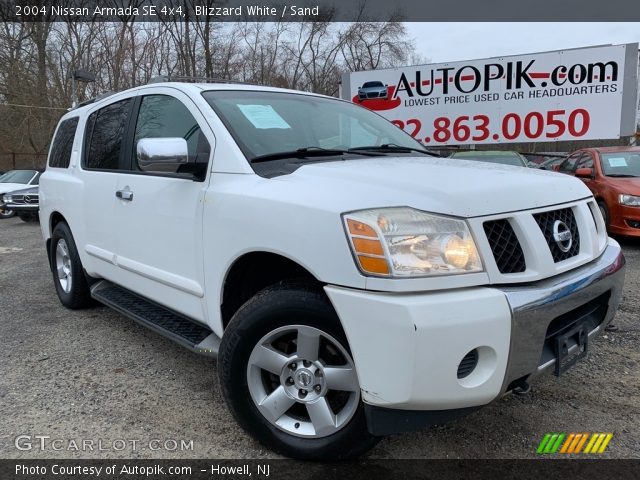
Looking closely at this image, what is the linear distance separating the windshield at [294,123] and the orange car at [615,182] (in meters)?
4.66

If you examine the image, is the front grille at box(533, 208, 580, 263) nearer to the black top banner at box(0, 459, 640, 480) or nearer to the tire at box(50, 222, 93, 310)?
the black top banner at box(0, 459, 640, 480)

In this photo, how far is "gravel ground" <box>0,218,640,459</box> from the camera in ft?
7.76

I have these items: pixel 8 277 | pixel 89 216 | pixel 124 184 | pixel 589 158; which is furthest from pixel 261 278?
pixel 589 158

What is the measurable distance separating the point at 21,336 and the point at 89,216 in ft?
3.70

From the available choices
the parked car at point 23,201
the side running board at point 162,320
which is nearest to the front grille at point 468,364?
the side running board at point 162,320

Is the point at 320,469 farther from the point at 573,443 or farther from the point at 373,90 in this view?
the point at 373,90

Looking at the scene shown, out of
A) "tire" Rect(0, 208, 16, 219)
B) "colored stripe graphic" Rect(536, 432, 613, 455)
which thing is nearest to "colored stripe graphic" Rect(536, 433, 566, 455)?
"colored stripe graphic" Rect(536, 432, 613, 455)

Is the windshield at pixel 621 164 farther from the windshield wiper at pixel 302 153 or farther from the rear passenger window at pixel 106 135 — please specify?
the rear passenger window at pixel 106 135

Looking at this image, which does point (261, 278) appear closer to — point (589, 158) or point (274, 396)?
point (274, 396)

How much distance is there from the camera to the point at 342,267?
6.07 feet

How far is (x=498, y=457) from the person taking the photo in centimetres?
227

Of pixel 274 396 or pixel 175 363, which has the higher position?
pixel 274 396

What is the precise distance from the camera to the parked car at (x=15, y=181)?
12.6 metres

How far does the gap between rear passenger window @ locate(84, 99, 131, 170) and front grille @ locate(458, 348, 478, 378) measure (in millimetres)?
2691
